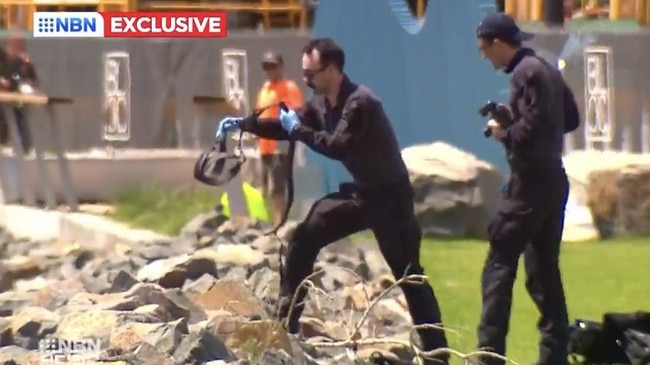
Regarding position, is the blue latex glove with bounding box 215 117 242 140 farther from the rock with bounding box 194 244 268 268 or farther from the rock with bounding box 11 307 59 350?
the rock with bounding box 194 244 268 268

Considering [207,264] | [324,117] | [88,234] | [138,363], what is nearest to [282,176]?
[88,234]

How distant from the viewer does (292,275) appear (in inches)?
306

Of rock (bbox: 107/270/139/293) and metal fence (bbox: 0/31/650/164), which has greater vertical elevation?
metal fence (bbox: 0/31/650/164)

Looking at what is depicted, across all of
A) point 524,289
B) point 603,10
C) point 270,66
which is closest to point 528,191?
point 524,289

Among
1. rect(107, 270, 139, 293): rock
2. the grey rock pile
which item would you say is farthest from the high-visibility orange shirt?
rect(107, 270, 139, 293): rock

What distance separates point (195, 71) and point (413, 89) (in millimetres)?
3431

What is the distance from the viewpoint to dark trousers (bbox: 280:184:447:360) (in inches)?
297

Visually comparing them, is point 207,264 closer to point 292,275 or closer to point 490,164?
point 292,275

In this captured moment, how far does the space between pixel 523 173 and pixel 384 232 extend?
0.69 m

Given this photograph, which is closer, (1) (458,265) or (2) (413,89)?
(1) (458,265)

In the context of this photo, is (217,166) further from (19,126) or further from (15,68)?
(15,68)

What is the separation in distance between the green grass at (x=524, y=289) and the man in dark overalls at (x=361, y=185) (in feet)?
3.65

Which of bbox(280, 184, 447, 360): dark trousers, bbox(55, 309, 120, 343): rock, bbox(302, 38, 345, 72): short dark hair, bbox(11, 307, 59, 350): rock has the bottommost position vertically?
bbox(11, 307, 59, 350): rock

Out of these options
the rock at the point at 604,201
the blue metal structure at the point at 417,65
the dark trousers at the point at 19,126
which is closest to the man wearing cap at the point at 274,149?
the blue metal structure at the point at 417,65
